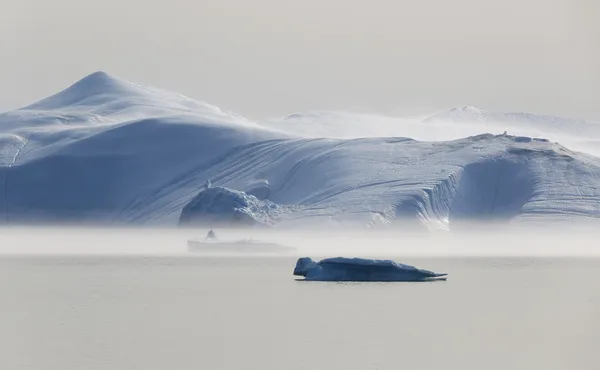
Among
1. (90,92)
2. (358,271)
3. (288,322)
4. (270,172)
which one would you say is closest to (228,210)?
(270,172)

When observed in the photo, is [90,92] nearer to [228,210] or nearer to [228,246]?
[228,210]

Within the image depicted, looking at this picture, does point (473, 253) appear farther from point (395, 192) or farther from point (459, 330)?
point (459, 330)

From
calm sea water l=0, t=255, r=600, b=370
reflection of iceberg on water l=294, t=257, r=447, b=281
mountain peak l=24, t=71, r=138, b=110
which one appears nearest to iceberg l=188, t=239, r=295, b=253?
calm sea water l=0, t=255, r=600, b=370

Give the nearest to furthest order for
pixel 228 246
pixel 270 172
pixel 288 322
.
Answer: pixel 288 322 → pixel 228 246 → pixel 270 172

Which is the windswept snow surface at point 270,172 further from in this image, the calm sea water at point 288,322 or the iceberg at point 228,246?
the calm sea water at point 288,322

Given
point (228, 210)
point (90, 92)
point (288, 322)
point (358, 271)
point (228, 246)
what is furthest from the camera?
point (90, 92)
